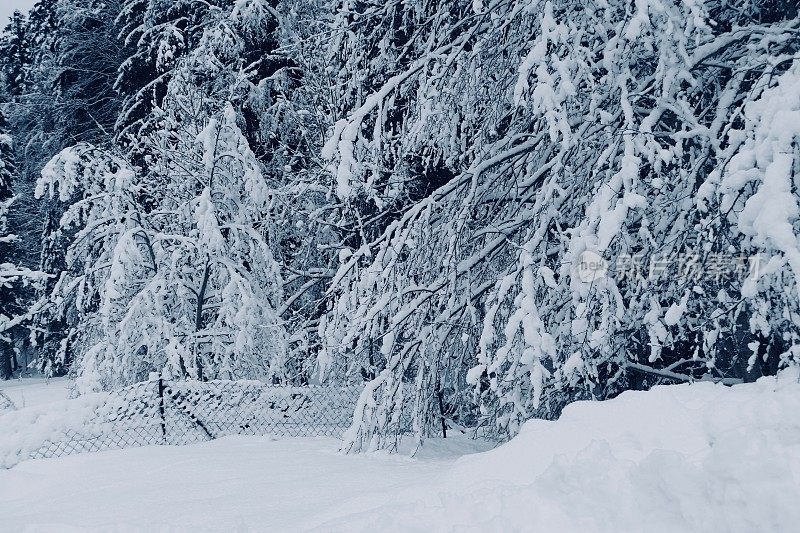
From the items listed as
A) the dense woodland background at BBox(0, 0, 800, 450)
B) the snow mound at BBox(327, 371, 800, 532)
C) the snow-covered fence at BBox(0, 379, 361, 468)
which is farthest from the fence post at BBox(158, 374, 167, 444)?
the snow mound at BBox(327, 371, 800, 532)

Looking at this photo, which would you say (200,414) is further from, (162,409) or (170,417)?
(162,409)

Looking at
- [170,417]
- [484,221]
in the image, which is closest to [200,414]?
[170,417]

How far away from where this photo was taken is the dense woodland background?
4598mm

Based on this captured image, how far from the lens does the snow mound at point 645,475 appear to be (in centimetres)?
271

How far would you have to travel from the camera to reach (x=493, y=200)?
258 inches

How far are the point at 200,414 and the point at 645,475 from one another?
5.85m

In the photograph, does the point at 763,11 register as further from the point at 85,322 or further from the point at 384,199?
the point at 85,322

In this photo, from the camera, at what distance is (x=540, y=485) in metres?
3.14

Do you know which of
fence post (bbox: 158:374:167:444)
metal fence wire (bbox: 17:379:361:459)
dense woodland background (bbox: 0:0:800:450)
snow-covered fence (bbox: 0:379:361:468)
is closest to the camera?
dense woodland background (bbox: 0:0:800:450)

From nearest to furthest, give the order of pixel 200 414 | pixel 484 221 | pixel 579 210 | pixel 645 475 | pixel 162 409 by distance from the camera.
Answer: pixel 645 475
pixel 579 210
pixel 484 221
pixel 162 409
pixel 200 414

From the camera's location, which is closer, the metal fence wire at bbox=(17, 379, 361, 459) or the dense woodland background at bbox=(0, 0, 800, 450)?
the dense woodland background at bbox=(0, 0, 800, 450)

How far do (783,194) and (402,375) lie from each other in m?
3.63

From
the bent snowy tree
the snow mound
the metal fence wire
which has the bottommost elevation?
the metal fence wire

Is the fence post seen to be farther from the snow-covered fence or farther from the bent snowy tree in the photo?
the bent snowy tree
